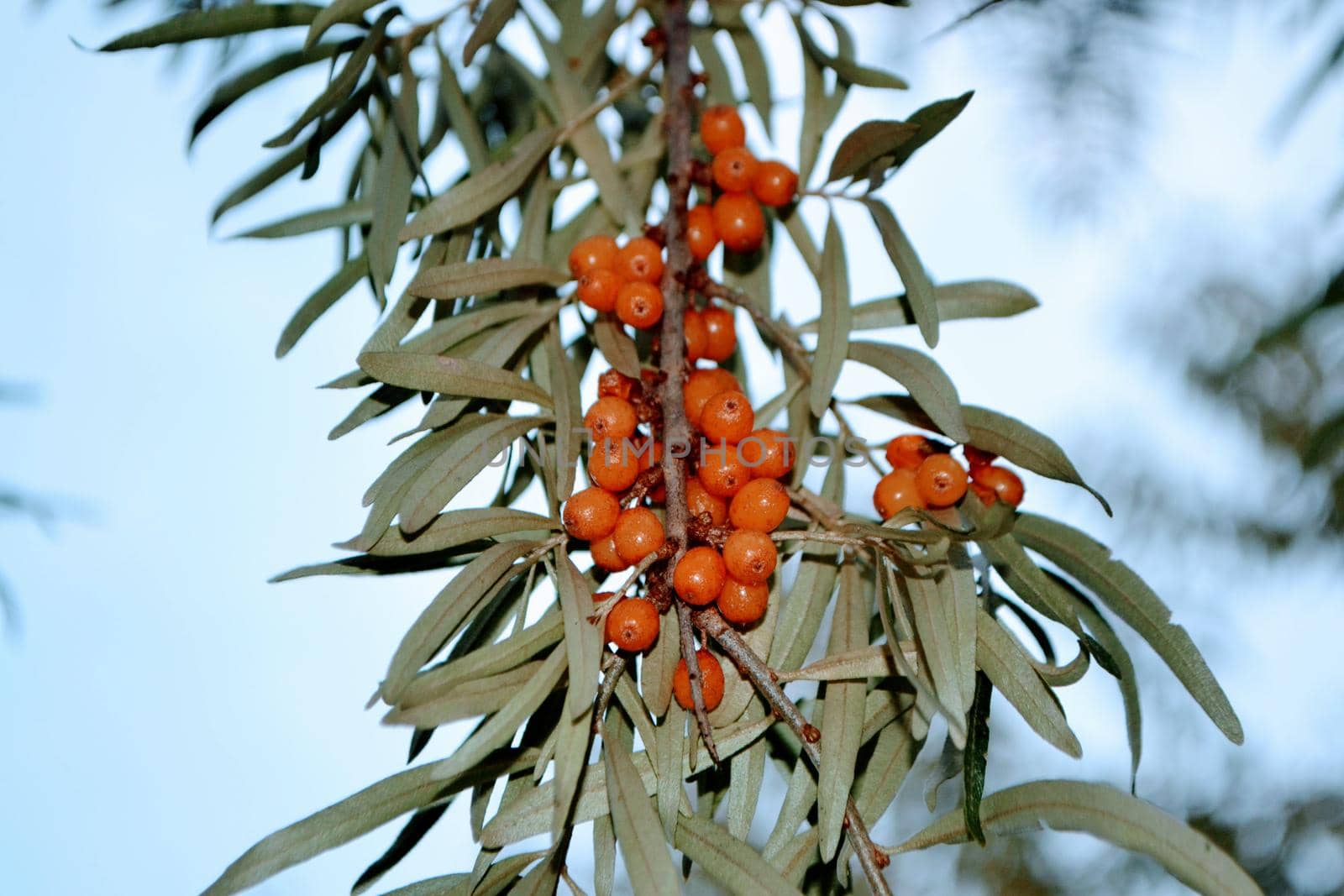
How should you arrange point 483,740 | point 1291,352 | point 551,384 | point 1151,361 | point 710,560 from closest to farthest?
point 483,740 → point 710,560 → point 551,384 → point 1291,352 → point 1151,361

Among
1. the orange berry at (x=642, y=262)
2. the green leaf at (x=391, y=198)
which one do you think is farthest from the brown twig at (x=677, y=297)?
the green leaf at (x=391, y=198)

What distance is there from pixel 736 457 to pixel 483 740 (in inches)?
10.4

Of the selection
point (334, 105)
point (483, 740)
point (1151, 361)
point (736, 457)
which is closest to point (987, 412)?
point (736, 457)

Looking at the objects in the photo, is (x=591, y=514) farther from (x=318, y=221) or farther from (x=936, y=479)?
(x=318, y=221)

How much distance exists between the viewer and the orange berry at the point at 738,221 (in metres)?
0.85

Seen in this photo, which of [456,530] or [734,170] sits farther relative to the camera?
[734,170]

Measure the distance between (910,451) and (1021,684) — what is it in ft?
0.70

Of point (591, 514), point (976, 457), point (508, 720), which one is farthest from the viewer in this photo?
point (976, 457)

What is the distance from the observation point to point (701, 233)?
86 cm

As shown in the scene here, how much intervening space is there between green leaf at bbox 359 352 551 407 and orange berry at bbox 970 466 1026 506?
35 centimetres

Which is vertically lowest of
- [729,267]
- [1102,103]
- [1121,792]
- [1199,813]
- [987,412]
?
[1199,813]

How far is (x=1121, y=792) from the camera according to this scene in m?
0.61

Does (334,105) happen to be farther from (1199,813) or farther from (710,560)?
(1199,813)

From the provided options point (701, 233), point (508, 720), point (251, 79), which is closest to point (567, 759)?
point (508, 720)
